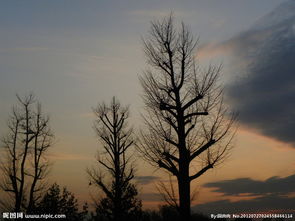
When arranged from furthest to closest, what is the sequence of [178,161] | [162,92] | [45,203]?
1. [45,203]
2. [162,92]
3. [178,161]

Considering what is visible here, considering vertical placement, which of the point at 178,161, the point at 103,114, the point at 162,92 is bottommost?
the point at 178,161

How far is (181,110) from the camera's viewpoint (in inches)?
586

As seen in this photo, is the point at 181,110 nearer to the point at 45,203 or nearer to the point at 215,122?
the point at 215,122

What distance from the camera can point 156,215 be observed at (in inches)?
1547

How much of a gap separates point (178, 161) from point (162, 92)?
9.35ft

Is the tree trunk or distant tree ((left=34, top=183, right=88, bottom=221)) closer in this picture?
the tree trunk

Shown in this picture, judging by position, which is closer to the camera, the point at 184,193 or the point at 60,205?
the point at 184,193

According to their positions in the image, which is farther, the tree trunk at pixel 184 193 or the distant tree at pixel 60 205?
the distant tree at pixel 60 205

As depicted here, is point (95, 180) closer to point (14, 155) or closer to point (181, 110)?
point (14, 155)

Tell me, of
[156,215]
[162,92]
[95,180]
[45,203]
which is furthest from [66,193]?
[162,92]

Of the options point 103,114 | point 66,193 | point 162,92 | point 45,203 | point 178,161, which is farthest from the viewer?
point 66,193

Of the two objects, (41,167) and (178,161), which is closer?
(178,161)

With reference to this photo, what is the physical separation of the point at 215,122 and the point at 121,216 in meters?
13.4

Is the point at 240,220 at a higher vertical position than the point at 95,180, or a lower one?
lower
